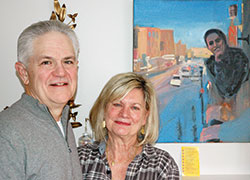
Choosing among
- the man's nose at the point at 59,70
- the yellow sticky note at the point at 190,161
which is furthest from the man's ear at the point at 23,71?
the yellow sticky note at the point at 190,161

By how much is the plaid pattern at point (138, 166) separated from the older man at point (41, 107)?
354mm

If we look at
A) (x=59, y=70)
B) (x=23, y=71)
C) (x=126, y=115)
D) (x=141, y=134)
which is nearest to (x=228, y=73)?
(x=141, y=134)

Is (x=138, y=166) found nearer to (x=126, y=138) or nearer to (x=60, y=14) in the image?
(x=126, y=138)

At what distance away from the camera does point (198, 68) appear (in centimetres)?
230

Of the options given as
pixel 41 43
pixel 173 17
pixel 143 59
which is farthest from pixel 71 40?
pixel 173 17

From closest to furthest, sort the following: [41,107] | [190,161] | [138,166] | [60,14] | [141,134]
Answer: [41,107] → [138,166] → [141,134] → [60,14] → [190,161]

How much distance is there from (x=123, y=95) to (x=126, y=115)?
13 cm

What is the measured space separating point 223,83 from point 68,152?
1416 millimetres

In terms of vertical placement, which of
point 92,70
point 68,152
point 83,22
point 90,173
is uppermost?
point 83,22

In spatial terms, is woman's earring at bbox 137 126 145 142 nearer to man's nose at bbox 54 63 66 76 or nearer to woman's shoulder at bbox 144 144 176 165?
woman's shoulder at bbox 144 144 176 165

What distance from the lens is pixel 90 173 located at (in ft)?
5.81

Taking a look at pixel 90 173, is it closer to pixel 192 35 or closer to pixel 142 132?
pixel 142 132

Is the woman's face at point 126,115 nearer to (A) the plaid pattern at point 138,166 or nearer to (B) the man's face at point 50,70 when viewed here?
(A) the plaid pattern at point 138,166

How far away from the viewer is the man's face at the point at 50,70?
50.3 inches
